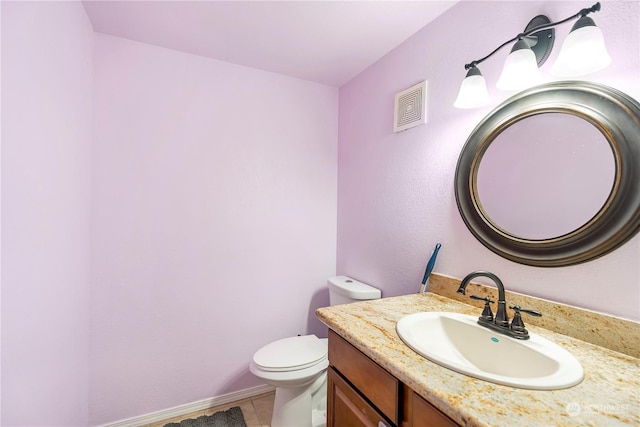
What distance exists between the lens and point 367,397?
902 millimetres

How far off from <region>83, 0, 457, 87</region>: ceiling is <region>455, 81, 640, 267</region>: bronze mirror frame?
674 mm

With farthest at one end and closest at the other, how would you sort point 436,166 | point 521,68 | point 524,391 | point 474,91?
point 436,166 < point 474,91 < point 521,68 < point 524,391

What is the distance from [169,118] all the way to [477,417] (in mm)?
1974

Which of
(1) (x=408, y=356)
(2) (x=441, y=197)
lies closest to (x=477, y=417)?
(1) (x=408, y=356)

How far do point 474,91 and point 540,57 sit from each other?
22 centimetres

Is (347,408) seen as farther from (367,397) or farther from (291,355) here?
(291,355)

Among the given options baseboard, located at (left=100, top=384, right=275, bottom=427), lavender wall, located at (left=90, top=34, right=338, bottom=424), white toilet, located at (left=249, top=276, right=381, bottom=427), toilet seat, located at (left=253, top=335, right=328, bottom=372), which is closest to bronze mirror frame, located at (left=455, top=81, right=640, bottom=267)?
white toilet, located at (left=249, top=276, right=381, bottom=427)

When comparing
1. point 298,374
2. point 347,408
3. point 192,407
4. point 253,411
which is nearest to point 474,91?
point 347,408

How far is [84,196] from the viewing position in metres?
1.46

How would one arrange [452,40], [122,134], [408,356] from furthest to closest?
[122,134]
[452,40]
[408,356]

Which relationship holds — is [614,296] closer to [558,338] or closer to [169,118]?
[558,338]

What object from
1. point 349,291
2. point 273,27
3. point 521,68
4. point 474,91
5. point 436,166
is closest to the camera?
point 521,68

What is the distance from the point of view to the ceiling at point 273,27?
1357mm

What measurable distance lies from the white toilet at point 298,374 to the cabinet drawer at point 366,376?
47 centimetres
